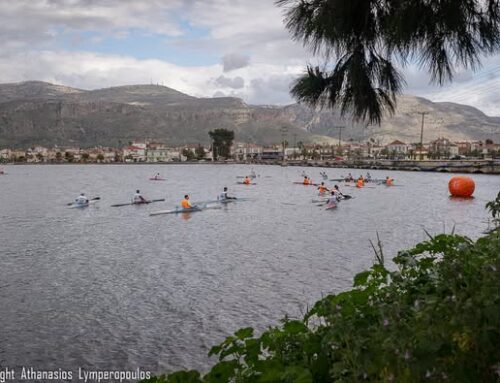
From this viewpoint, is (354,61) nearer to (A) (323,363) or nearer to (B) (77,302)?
(A) (323,363)

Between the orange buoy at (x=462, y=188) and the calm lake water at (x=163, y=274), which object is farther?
the orange buoy at (x=462, y=188)

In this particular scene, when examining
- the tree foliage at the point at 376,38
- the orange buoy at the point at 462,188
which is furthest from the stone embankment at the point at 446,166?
the tree foliage at the point at 376,38

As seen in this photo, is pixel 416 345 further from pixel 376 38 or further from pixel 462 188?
pixel 462 188

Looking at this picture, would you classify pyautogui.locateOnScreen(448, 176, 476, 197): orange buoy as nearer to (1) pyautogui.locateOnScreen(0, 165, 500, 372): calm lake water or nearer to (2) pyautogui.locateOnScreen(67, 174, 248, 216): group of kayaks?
(1) pyautogui.locateOnScreen(0, 165, 500, 372): calm lake water

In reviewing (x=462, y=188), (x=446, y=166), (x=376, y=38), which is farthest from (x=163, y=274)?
(x=446, y=166)

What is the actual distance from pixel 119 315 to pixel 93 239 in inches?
679

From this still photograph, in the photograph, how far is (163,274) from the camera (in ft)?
76.7

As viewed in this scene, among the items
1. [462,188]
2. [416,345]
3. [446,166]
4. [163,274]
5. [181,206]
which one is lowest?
[163,274]

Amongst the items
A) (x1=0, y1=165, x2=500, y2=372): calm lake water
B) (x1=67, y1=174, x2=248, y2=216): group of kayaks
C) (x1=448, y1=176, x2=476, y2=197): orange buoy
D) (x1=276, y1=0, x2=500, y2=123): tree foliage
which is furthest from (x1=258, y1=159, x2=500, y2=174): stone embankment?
(x1=276, y1=0, x2=500, y2=123): tree foliage

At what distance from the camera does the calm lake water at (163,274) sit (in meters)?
14.7

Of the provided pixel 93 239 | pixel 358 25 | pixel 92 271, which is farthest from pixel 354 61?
pixel 93 239

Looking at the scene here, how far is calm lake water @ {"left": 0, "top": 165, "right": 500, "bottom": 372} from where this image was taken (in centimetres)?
1466

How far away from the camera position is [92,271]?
2391cm

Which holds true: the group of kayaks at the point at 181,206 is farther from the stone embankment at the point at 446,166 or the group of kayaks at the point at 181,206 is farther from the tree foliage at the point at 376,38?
the stone embankment at the point at 446,166
